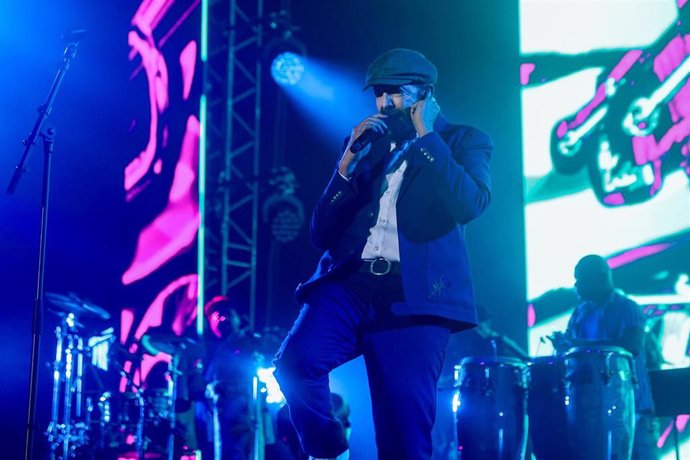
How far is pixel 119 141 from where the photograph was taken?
29.4 ft

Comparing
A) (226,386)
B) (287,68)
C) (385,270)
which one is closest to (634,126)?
(287,68)

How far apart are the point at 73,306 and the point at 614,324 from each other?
14.6 ft

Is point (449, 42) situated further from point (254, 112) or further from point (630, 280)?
point (630, 280)

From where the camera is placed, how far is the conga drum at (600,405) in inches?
210

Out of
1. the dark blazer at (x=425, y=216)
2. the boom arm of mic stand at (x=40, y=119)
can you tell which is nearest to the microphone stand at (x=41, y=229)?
the boom arm of mic stand at (x=40, y=119)

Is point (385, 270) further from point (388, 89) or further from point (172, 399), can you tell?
point (172, 399)

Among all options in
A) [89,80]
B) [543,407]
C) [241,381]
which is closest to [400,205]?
[543,407]

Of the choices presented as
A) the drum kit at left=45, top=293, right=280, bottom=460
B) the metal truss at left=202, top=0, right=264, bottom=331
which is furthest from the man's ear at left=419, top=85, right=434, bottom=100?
the metal truss at left=202, top=0, right=264, bottom=331

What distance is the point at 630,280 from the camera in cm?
866

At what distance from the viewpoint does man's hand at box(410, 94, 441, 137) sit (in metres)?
3.03

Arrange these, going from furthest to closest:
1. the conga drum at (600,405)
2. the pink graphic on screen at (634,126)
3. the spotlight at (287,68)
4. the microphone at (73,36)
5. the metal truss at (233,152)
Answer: the spotlight at (287,68)
the metal truss at (233,152)
the pink graphic on screen at (634,126)
the conga drum at (600,405)
the microphone at (73,36)

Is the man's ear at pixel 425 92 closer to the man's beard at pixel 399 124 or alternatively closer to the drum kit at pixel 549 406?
the man's beard at pixel 399 124

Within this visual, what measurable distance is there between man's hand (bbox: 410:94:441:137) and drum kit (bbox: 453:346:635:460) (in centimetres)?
285

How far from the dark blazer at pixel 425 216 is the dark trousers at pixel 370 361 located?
73 millimetres
